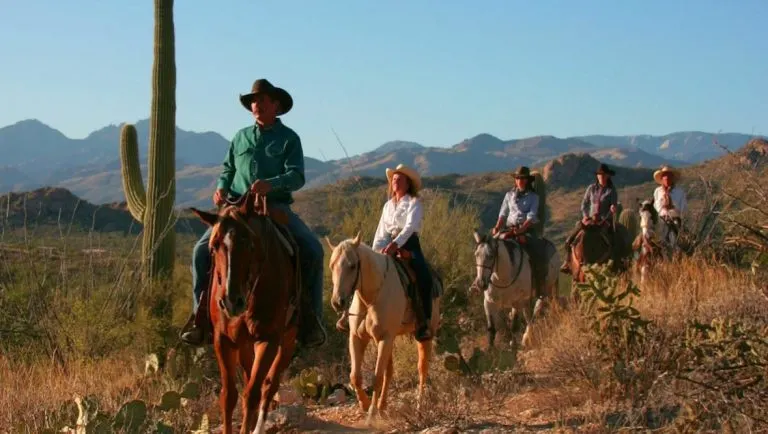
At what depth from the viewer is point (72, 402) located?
310 inches

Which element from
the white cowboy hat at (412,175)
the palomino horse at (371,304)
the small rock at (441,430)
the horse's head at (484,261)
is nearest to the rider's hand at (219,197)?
the palomino horse at (371,304)

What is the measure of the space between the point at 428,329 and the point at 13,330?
616 cm

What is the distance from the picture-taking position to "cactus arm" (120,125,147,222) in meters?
15.4

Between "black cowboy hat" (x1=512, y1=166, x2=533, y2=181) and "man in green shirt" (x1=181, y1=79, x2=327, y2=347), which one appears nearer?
"man in green shirt" (x1=181, y1=79, x2=327, y2=347)

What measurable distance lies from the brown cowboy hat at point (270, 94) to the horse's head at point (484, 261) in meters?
5.21

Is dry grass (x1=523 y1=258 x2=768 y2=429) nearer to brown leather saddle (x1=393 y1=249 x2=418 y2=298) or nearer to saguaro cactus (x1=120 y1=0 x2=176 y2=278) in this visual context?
brown leather saddle (x1=393 y1=249 x2=418 y2=298)

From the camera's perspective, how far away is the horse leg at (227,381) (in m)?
7.47

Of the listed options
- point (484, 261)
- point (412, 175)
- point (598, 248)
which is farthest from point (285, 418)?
point (598, 248)

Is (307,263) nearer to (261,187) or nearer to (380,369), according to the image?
(261,187)

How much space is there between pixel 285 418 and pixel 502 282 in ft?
20.4

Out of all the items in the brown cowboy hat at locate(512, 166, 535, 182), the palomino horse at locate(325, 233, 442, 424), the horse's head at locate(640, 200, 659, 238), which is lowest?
the palomino horse at locate(325, 233, 442, 424)

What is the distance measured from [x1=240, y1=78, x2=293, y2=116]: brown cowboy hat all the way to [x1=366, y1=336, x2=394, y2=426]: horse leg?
253 cm

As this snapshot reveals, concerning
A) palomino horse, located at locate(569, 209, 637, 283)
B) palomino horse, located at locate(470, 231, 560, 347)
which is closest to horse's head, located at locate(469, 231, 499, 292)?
palomino horse, located at locate(470, 231, 560, 347)

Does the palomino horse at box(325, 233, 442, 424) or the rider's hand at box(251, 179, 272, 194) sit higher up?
the rider's hand at box(251, 179, 272, 194)
